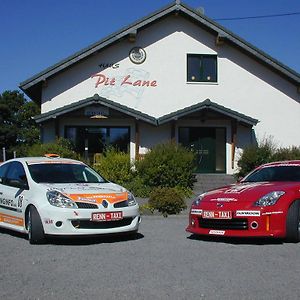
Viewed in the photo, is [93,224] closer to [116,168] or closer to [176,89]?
[116,168]

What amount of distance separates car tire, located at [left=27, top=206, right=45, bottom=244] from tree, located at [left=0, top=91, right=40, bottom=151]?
5757 centimetres

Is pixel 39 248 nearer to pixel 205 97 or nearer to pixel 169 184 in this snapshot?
pixel 169 184

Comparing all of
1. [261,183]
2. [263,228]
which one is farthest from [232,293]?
[261,183]

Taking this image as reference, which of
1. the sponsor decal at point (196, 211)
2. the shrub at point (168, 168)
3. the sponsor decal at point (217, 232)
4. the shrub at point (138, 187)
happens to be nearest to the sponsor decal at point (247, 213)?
the sponsor decal at point (217, 232)

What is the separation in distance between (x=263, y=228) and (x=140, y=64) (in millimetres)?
15300

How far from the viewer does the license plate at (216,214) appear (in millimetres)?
8180

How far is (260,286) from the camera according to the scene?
5555mm

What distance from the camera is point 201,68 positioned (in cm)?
2278

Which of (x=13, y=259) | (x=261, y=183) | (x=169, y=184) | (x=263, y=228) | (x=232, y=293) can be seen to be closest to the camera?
(x=232, y=293)

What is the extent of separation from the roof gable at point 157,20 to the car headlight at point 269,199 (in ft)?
47.9

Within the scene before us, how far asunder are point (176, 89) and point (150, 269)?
54.4 ft

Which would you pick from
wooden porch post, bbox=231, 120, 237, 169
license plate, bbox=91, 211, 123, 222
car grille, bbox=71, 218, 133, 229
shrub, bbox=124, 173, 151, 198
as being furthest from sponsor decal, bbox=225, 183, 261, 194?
wooden porch post, bbox=231, 120, 237, 169

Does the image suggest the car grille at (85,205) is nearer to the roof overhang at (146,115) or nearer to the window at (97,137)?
the roof overhang at (146,115)

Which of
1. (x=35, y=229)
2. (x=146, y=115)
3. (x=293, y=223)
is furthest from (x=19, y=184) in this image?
(x=146, y=115)
